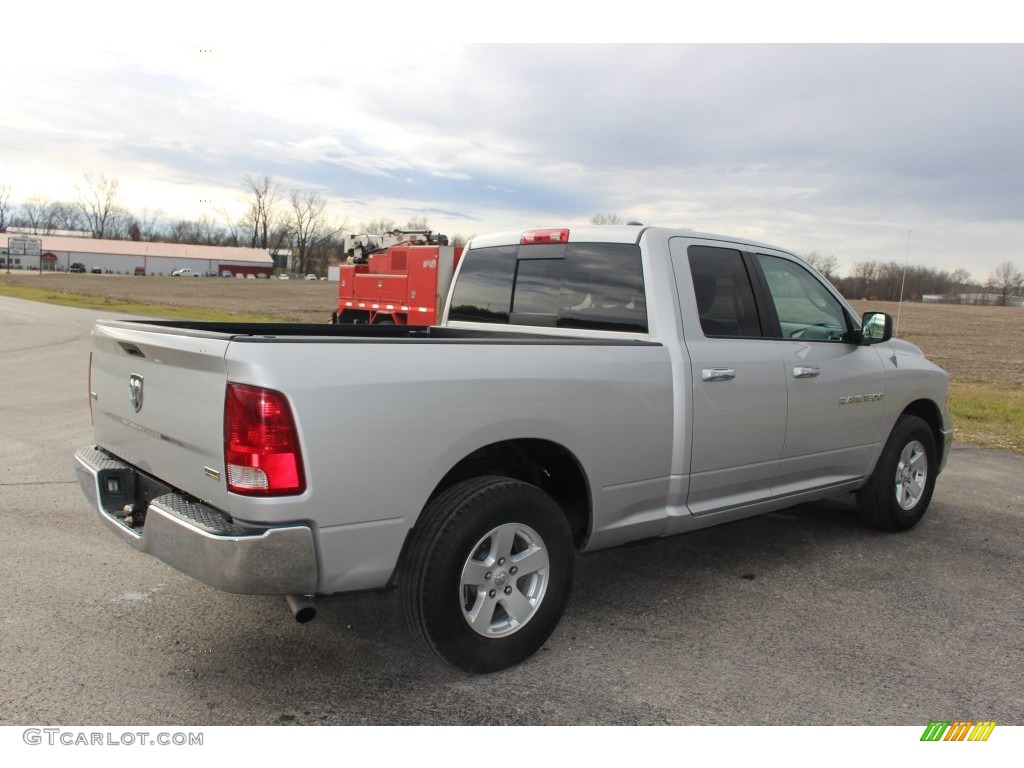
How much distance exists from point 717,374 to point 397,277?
15.3 m

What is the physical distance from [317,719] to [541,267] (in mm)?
2790

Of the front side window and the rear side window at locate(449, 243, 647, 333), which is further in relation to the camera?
the front side window

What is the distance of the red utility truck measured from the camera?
17.8 meters

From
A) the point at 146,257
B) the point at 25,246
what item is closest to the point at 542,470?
the point at 25,246

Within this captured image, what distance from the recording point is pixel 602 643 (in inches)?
146

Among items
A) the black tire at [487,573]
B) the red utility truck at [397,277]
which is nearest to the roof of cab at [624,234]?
the black tire at [487,573]

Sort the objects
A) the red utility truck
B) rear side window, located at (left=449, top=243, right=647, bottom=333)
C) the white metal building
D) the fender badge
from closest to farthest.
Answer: the fender badge, rear side window, located at (left=449, top=243, right=647, bottom=333), the red utility truck, the white metal building

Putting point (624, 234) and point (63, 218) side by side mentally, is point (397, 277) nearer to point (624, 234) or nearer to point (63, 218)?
point (624, 234)

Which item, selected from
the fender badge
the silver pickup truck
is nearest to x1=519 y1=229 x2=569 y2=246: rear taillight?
the silver pickup truck

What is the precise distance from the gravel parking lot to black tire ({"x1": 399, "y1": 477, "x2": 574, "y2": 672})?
0.17 m

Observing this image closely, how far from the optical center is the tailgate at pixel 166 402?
290 centimetres

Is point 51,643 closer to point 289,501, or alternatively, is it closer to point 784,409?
point 289,501

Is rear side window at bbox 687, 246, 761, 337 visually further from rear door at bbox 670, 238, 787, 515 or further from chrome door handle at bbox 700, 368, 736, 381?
chrome door handle at bbox 700, 368, 736, 381

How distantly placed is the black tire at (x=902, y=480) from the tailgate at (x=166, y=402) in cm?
433
